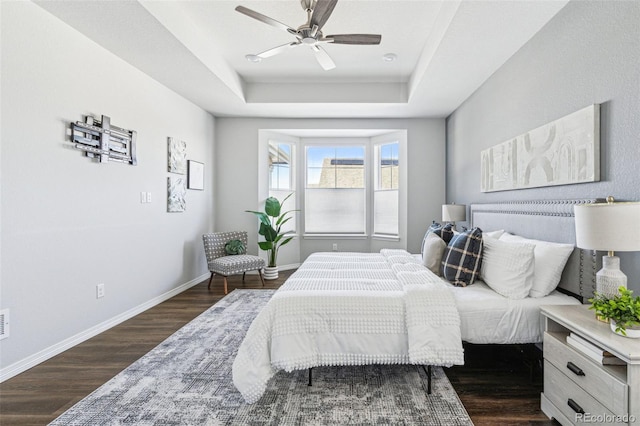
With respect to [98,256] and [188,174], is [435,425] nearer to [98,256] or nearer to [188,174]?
[98,256]

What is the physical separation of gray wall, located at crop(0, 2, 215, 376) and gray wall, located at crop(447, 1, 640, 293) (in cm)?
385

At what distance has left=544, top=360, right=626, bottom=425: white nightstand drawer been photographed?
1.34 m

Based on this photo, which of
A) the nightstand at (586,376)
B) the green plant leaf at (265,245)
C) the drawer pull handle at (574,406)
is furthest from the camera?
the green plant leaf at (265,245)

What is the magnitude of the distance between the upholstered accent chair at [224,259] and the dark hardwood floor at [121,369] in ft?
4.06

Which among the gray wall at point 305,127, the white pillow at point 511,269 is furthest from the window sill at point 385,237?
the white pillow at point 511,269

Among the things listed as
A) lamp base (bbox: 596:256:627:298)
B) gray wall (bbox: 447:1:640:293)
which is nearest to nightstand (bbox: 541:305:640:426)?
lamp base (bbox: 596:256:627:298)

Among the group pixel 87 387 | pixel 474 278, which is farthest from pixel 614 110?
pixel 87 387

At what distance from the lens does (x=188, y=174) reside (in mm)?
4383

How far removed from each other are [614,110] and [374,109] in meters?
3.11

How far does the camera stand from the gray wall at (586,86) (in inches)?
67.2

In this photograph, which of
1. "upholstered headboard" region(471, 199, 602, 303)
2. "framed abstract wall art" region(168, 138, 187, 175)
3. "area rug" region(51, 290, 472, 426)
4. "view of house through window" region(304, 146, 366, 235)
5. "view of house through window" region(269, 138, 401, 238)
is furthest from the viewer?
"view of house through window" region(304, 146, 366, 235)

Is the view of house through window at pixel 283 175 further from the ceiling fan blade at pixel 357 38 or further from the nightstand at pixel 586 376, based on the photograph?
the nightstand at pixel 586 376

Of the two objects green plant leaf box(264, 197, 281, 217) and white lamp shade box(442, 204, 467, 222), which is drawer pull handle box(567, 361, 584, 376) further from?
green plant leaf box(264, 197, 281, 217)

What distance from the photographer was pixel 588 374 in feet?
4.61
